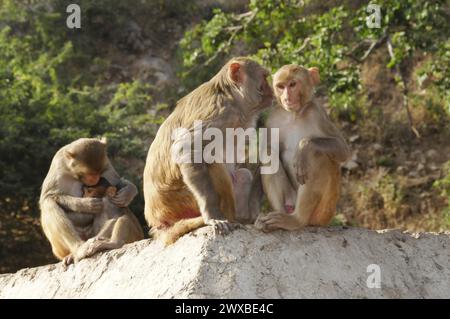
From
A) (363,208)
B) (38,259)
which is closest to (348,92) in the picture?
(363,208)

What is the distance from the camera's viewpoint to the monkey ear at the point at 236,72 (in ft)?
21.1

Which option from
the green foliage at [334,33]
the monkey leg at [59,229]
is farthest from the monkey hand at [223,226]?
the green foliage at [334,33]

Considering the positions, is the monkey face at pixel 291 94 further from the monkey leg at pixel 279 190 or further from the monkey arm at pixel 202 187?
the monkey arm at pixel 202 187

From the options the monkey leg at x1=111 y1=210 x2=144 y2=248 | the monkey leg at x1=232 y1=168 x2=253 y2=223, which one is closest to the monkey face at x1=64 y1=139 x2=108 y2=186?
the monkey leg at x1=111 y1=210 x2=144 y2=248

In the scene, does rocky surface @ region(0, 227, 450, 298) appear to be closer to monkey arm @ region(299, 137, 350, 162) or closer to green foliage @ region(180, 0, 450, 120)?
monkey arm @ region(299, 137, 350, 162)

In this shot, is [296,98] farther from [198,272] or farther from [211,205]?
[198,272]

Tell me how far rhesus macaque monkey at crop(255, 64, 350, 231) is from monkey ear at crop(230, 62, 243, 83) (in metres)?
0.27

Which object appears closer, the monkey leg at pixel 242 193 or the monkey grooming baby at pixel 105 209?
the monkey leg at pixel 242 193

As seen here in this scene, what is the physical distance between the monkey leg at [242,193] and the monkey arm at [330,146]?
767mm

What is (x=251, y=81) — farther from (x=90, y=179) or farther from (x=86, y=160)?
(x=90, y=179)

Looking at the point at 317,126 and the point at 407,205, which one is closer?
the point at 317,126

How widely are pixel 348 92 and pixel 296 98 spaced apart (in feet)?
18.9

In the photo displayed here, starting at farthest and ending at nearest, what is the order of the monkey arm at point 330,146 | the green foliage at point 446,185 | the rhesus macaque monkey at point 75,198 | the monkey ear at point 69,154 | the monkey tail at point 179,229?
the green foliage at point 446,185, the monkey ear at point 69,154, the rhesus macaque monkey at point 75,198, the monkey arm at point 330,146, the monkey tail at point 179,229

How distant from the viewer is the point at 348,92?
1187 cm
